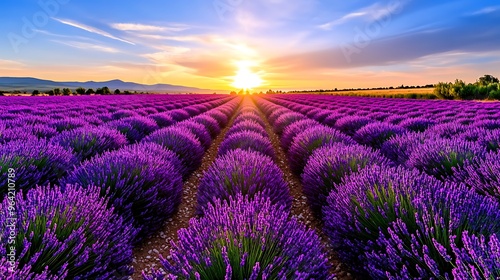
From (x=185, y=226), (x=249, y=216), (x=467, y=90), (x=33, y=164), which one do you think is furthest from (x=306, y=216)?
(x=467, y=90)

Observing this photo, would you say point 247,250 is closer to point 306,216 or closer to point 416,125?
point 306,216

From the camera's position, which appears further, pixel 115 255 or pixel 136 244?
pixel 136 244

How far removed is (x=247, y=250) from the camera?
167 cm

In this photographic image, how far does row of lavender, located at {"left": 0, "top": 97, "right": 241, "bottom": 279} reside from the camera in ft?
5.55

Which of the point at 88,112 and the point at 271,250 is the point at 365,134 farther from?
the point at 88,112

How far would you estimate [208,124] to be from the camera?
9789 millimetres

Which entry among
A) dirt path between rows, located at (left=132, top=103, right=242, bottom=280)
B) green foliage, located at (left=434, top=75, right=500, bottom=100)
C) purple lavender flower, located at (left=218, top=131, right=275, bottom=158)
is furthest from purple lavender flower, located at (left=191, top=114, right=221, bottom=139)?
green foliage, located at (left=434, top=75, right=500, bottom=100)

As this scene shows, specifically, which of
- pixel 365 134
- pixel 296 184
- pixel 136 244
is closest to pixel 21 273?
pixel 136 244

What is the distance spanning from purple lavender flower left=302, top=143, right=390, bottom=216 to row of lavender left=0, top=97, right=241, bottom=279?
1.75m

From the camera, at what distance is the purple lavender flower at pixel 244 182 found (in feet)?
10.2

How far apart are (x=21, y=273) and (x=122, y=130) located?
594 centimetres

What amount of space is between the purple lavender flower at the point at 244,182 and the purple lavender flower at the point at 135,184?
0.46 meters

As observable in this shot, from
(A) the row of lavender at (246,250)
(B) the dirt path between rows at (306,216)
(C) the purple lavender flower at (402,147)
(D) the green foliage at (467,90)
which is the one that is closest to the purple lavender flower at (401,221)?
(B) the dirt path between rows at (306,216)

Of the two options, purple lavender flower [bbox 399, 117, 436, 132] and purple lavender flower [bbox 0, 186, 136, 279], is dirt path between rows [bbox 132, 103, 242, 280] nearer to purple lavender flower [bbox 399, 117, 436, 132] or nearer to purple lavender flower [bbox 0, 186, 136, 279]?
purple lavender flower [bbox 0, 186, 136, 279]
